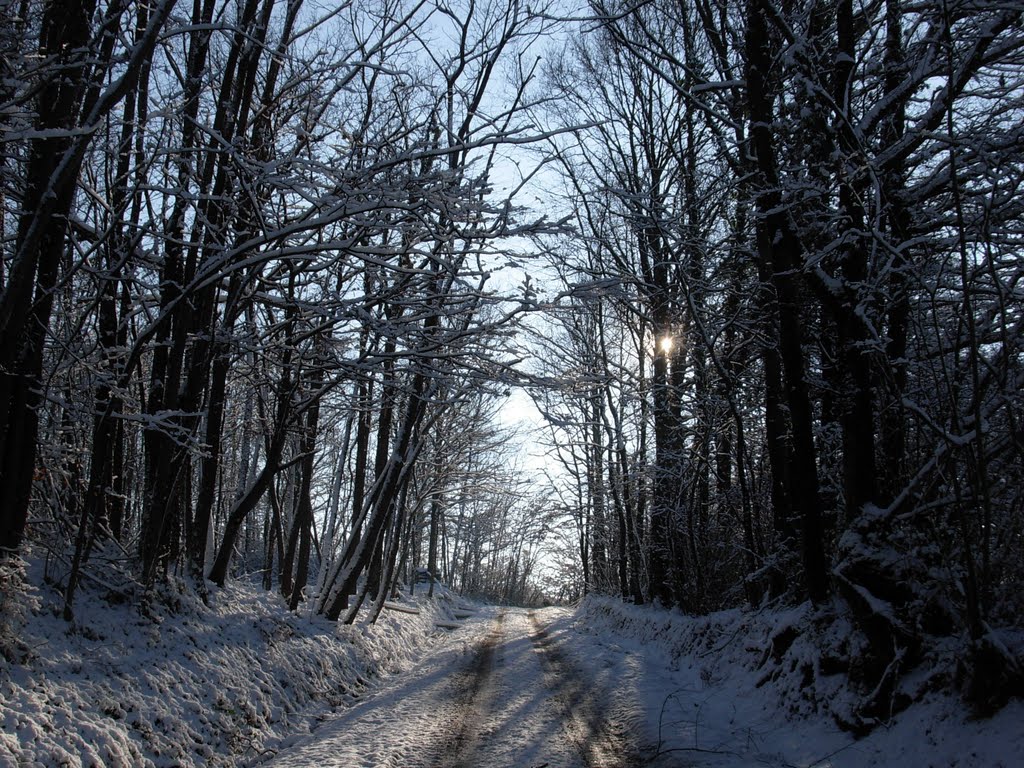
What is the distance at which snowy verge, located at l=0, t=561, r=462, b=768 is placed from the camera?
14.0 feet

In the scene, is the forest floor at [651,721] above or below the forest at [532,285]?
below

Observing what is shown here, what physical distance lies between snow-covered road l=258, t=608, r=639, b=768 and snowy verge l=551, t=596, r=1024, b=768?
0.45 meters

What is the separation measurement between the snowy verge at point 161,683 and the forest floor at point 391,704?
0.7 inches

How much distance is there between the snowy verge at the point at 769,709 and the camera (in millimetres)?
4363

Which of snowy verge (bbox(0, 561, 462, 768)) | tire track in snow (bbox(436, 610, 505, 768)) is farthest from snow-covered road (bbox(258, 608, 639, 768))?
snowy verge (bbox(0, 561, 462, 768))

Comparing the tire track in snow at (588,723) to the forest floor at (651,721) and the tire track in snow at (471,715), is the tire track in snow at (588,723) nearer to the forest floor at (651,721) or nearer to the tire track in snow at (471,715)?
the forest floor at (651,721)

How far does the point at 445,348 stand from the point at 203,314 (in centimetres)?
341

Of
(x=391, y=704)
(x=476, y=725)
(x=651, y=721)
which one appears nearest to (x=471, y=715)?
(x=476, y=725)

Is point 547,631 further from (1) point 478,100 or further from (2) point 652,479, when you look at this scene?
(1) point 478,100

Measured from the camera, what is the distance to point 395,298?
680 centimetres

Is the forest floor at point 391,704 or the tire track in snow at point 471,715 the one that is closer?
the forest floor at point 391,704

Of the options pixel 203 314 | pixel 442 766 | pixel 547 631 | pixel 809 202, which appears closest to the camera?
pixel 442 766

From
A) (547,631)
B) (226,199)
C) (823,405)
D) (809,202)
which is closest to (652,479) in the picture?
(823,405)

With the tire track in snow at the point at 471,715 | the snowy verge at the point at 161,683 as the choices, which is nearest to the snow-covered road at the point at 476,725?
the tire track in snow at the point at 471,715
